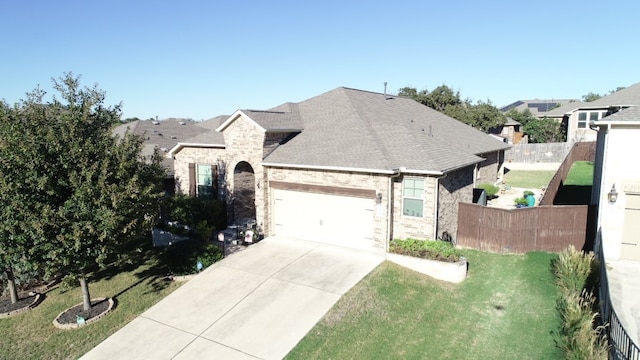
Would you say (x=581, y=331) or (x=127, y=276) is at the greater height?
(x=581, y=331)

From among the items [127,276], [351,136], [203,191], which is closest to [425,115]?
[351,136]

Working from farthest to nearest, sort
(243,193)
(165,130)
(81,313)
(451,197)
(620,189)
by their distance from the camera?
(165,130) → (243,193) → (451,197) → (620,189) → (81,313)

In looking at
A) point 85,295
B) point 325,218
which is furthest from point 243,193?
point 85,295

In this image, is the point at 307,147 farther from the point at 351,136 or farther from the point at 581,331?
the point at 581,331

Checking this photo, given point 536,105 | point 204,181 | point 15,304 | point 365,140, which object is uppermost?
point 536,105

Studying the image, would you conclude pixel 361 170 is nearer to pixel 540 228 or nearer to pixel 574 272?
pixel 540 228

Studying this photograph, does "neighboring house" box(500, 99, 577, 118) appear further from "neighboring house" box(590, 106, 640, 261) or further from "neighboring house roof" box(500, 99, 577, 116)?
"neighboring house" box(590, 106, 640, 261)
